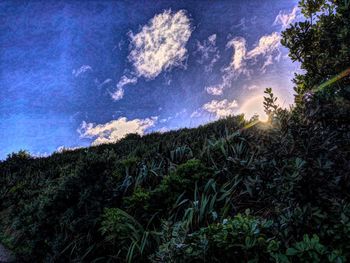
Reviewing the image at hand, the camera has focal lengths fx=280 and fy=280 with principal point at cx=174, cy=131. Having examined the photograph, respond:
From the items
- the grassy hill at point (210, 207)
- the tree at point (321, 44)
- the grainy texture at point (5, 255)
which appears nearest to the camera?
the grassy hill at point (210, 207)

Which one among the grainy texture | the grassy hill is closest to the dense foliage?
the grassy hill

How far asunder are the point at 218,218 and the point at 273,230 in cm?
141

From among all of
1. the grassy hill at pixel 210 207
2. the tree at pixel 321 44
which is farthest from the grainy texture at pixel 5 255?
the tree at pixel 321 44

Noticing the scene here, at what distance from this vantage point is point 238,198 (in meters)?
4.11

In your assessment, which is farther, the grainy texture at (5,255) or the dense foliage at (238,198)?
the grainy texture at (5,255)

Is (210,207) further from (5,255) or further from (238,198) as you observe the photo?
(5,255)

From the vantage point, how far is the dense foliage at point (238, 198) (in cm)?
223

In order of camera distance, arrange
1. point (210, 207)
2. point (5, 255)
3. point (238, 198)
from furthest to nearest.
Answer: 1. point (5, 255)
2. point (238, 198)
3. point (210, 207)

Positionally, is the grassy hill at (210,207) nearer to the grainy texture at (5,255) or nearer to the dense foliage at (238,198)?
the dense foliage at (238,198)

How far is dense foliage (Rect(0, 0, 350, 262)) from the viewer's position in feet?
7.32

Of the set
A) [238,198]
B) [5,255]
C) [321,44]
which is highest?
[321,44]

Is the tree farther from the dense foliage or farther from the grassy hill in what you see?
the grassy hill

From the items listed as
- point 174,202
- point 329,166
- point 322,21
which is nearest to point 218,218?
point 174,202

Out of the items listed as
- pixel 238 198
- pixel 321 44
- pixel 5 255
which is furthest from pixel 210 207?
pixel 5 255
